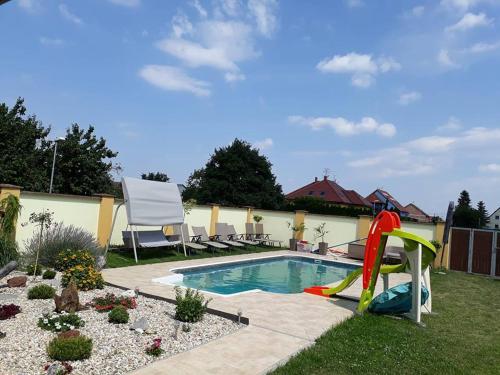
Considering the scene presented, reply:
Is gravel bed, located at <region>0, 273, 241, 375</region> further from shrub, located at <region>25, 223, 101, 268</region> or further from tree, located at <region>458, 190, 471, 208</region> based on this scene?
tree, located at <region>458, 190, 471, 208</region>

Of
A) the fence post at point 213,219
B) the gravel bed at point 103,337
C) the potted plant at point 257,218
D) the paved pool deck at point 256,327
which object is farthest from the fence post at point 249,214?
the gravel bed at point 103,337

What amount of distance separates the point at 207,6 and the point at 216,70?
14.2ft

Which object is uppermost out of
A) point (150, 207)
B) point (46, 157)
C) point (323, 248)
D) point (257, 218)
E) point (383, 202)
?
point (46, 157)

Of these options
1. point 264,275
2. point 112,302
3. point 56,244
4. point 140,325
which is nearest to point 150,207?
point 56,244

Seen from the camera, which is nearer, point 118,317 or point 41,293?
point 118,317

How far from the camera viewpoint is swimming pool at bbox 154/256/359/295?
11570 mm

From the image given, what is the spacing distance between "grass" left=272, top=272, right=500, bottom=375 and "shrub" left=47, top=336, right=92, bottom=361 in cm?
209

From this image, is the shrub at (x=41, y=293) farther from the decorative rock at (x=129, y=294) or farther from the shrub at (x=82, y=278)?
the decorative rock at (x=129, y=294)

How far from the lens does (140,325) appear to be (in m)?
5.73

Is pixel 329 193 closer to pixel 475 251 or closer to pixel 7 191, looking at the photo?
pixel 475 251

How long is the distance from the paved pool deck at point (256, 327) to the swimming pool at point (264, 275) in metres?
1.04

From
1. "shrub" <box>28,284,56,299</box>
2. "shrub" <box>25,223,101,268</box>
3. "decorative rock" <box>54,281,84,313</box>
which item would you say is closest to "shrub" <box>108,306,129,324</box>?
"decorative rock" <box>54,281,84,313</box>

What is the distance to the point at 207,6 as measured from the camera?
9141 millimetres

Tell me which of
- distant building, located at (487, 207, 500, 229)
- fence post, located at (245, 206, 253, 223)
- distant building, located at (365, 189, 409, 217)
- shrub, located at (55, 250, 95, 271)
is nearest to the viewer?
shrub, located at (55, 250, 95, 271)
